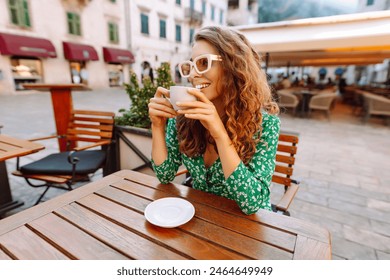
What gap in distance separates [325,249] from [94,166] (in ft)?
6.78

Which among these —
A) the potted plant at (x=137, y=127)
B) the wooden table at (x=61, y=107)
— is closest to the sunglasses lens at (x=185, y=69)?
the potted plant at (x=137, y=127)

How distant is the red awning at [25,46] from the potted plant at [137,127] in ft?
38.7

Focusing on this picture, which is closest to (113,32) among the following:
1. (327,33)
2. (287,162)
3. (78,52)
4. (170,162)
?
(78,52)

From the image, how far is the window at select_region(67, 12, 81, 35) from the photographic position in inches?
541

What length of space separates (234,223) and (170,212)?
25 centimetres

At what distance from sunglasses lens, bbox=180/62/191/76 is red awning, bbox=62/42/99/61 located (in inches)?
578

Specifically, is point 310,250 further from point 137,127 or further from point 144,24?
point 144,24

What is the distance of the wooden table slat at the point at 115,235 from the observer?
2.49 feet

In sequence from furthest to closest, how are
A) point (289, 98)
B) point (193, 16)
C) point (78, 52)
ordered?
point (193, 16) < point (78, 52) < point (289, 98)

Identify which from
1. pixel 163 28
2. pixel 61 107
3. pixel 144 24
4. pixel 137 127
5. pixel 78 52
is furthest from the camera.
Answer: pixel 163 28

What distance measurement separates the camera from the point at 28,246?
0.79 metres

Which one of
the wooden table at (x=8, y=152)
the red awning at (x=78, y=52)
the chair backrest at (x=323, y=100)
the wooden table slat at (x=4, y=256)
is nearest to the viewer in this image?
the wooden table slat at (x=4, y=256)

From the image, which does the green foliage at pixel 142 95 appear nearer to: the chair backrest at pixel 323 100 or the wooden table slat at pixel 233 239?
the wooden table slat at pixel 233 239
